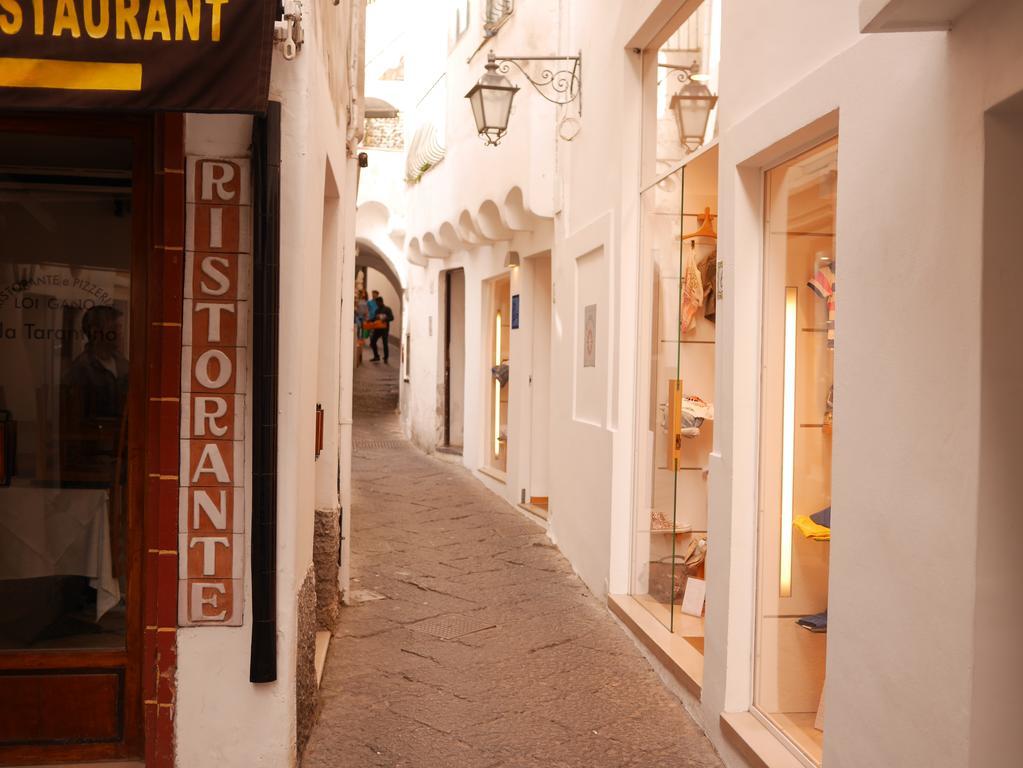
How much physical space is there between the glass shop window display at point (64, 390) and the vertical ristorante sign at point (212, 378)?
45 centimetres

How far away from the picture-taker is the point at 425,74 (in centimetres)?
1556

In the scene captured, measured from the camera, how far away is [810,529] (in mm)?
4297

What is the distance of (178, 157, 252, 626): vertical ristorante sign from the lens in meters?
3.94

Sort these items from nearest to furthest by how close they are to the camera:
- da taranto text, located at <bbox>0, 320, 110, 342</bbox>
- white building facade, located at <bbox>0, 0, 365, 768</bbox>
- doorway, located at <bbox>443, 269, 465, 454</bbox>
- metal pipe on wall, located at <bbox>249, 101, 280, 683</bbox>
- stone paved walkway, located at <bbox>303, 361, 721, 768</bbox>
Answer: metal pipe on wall, located at <bbox>249, 101, 280, 683</bbox> → white building facade, located at <bbox>0, 0, 365, 768</bbox> → da taranto text, located at <bbox>0, 320, 110, 342</bbox> → stone paved walkway, located at <bbox>303, 361, 721, 768</bbox> → doorway, located at <bbox>443, 269, 465, 454</bbox>

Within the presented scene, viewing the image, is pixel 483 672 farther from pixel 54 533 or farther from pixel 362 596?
pixel 54 533

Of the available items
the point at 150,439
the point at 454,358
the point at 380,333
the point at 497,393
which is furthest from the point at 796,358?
the point at 380,333

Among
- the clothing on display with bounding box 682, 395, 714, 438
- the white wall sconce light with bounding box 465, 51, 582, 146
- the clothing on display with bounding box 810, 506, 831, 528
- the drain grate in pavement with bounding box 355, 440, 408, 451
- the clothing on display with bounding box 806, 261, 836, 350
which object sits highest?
the white wall sconce light with bounding box 465, 51, 582, 146

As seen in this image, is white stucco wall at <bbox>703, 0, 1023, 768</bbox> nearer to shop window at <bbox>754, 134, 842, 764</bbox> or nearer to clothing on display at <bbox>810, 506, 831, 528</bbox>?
shop window at <bbox>754, 134, 842, 764</bbox>

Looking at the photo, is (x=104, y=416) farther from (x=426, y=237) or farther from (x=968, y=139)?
(x=426, y=237)

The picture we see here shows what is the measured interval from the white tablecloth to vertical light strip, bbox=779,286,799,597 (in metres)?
2.78

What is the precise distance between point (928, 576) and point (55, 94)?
2.88 m

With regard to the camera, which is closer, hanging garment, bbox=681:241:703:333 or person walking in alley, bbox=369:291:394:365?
hanging garment, bbox=681:241:703:333

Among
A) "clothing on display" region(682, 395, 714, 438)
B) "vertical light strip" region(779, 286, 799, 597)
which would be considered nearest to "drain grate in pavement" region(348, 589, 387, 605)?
"clothing on display" region(682, 395, 714, 438)

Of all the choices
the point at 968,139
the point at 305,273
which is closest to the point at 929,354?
the point at 968,139
